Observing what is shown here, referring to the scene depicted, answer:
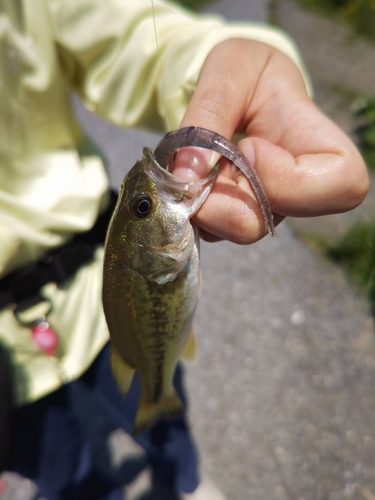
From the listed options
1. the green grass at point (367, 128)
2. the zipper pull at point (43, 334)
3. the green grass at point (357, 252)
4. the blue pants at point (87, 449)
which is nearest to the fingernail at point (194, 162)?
the zipper pull at point (43, 334)

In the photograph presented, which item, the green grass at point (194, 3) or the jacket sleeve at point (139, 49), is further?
the green grass at point (194, 3)

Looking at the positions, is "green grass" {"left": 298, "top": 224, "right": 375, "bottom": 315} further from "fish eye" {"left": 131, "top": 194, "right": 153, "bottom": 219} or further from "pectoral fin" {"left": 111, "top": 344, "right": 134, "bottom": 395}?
"fish eye" {"left": 131, "top": 194, "right": 153, "bottom": 219}

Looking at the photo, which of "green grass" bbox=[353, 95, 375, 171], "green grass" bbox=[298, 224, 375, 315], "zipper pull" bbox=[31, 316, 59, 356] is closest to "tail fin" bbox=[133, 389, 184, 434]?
"zipper pull" bbox=[31, 316, 59, 356]

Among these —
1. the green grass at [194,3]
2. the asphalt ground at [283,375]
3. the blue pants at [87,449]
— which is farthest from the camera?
the green grass at [194,3]

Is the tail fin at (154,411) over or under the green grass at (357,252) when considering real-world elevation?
over

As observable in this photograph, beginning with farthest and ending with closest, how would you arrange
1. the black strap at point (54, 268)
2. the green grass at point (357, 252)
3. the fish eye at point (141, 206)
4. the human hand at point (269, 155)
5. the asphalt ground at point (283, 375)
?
1. the green grass at point (357, 252)
2. the asphalt ground at point (283, 375)
3. the black strap at point (54, 268)
4. the fish eye at point (141, 206)
5. the human hand at point (269, 155)

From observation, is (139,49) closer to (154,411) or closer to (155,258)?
(155,258)

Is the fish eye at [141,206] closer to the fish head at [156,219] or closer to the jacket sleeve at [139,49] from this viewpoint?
the fish head at [156,219]

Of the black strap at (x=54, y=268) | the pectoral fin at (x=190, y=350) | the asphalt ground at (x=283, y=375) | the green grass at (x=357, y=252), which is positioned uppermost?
the black strap at (x=54, y=268)
